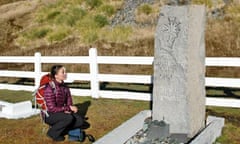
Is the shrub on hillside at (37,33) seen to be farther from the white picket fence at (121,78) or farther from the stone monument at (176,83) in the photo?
the stone monument at (176,83)

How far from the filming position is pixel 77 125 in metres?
8.46

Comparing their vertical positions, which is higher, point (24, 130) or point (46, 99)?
point (46, 99)

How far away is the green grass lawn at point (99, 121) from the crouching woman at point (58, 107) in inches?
11.0

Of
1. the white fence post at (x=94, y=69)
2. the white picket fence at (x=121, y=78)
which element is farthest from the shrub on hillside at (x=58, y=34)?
the white fence post at (x=94, y=69)

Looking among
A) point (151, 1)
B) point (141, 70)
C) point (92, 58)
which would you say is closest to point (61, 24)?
point (151, 1)

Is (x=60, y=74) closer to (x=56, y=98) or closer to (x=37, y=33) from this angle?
(x=56, y=98)

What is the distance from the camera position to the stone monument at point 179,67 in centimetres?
789

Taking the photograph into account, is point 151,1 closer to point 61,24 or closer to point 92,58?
point 61,24

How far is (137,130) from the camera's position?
27.6 ft

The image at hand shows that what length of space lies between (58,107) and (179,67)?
2.24m

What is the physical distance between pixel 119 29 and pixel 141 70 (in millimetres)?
6103

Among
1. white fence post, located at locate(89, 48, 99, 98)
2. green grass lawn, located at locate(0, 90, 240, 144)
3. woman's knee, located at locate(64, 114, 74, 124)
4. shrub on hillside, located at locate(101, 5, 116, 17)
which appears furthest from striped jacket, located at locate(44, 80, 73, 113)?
shrub on hillside, located at locate(101, 5, 116, 17)

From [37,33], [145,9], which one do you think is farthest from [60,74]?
[37,33]

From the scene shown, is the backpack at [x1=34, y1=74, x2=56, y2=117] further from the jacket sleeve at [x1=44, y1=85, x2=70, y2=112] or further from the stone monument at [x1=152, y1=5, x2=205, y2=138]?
the stone monument at [x1=152, y1=5, x2=205, y2=138]
